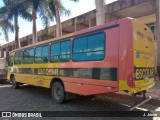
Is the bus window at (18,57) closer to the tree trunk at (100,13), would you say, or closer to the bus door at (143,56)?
the tree trunk at (100,13)

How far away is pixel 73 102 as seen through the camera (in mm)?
7914

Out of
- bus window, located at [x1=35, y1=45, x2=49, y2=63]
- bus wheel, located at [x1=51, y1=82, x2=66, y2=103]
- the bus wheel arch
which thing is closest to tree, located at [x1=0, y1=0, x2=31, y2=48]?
bus window, located at [x1=35, y1=45, x2=49, y2=63]

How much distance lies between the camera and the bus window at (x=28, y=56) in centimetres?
1005

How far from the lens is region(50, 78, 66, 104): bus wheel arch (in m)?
7.58

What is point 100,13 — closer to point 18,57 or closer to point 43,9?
point 18,57

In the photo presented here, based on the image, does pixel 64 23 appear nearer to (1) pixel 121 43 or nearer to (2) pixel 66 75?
(2) pixel 66 75

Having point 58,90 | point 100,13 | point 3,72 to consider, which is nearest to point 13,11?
point 3,72

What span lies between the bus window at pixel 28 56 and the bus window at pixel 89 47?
3827mm

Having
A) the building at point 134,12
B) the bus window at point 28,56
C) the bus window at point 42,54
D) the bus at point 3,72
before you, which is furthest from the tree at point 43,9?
the bus window at point 42,54

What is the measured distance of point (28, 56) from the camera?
34.5 feet

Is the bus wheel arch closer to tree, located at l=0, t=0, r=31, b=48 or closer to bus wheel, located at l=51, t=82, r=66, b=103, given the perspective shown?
bus wheel, located at l=51, t=82, r=66, b=103

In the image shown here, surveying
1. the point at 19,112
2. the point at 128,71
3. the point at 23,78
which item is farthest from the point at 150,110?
the point at 23,78

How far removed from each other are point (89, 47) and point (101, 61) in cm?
73

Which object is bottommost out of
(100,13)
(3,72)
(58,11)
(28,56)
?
(3,72)
